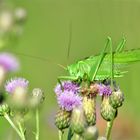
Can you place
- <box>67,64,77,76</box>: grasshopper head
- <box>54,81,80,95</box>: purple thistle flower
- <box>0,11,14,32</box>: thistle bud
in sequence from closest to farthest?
<box>0,11,14,32</box>: thistle bud → <box>54,81,80,95</box>: purple thistle flower → <box>67,64,77,76</box>: grasshopper head

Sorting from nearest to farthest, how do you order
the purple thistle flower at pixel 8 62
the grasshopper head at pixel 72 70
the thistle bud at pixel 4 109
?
the thistle bud at pixel 4 109 < the purple thistle flower at pixel 8 62 < the grasshopper head at pixel 72 70

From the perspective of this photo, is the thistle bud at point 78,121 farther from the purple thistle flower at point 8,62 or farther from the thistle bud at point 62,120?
the purple thistle flower at point 8,62

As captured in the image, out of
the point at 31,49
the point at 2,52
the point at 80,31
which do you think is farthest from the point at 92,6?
the point at 2,52

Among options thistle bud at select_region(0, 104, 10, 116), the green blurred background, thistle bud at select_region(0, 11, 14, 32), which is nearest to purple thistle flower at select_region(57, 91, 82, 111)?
thistle bud at select_region(0, 104, 10, 116)

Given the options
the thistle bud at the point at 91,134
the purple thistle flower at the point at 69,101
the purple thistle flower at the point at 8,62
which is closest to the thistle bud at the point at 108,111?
the purple thistle flower at the point at 69,101

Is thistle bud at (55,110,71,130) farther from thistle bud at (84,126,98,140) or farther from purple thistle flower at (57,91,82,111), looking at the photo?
thistle bud at (84,126,98,140)

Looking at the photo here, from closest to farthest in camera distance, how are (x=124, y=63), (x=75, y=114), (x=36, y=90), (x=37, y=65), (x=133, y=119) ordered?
1. (x=75, y=114)
2. (x=36, y=90)
3. (x=124, y=63)
4. (x=133, y=119)
5. (x=37, y=65)

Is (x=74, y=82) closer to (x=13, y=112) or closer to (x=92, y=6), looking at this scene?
(x=13, y=112)
